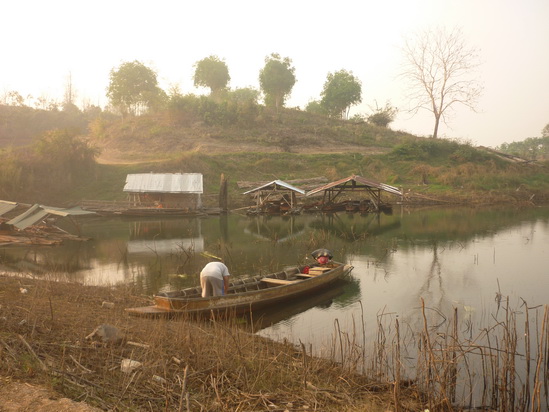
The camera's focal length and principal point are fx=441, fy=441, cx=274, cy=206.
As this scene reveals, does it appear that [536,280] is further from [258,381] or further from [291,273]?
[258,381]

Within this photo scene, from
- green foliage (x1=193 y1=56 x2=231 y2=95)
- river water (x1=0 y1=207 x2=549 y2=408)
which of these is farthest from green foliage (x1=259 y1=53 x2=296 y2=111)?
river water (x1=0 y1=207 x2=549 y2=408)

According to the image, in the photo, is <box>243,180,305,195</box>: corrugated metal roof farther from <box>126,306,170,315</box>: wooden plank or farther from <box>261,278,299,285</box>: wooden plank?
<box>126,306,170,315</box>: wooden plank

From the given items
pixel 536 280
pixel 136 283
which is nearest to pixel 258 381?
pixel 136 283

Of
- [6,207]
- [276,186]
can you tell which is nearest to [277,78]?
[276,186]

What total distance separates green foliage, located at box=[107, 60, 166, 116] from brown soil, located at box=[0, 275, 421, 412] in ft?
181

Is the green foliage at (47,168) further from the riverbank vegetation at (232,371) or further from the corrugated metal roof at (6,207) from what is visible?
the riverbank vegetation at (232,371)

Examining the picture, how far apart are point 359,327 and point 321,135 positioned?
49283mm

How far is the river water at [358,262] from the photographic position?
10727 mm

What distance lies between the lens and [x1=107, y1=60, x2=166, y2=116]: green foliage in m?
59.1

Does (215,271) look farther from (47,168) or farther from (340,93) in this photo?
(340,93)

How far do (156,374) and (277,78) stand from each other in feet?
216

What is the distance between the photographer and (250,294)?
1077cm

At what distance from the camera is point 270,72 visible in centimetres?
6812

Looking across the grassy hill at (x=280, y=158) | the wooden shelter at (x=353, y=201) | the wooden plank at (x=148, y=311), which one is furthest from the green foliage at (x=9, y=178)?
the wooden plank at (x=148, y=311)
